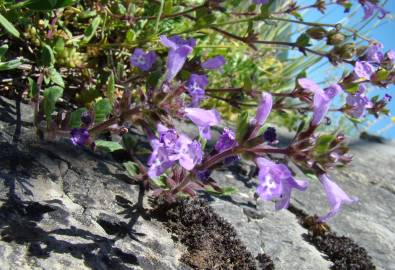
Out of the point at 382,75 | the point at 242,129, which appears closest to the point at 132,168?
the point at 242,129

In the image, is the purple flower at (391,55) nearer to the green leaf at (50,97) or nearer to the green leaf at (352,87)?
the green leaf at (352,87)

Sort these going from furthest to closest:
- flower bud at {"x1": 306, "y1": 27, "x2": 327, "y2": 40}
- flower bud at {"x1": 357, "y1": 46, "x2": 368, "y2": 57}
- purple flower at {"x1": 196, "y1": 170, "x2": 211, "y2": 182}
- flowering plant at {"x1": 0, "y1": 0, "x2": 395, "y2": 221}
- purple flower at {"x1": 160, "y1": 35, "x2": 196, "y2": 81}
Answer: flower bud at {"x1": 306, "y1": 27, "x2": 327, "y2": 40}, flower bud at {"x1": 357, "y1": 46, "x2": 368, "y2": 57}, purple flower at {"x1": 196, "y1": 170, "x2": 211, "y2": 182}, purple flower at {"x1": 160, "y1": 35, "x2": 196, "y2": 81}, flowering plant at {"x1": 0, "y1": 0, "x2": 395, "y2": 221}

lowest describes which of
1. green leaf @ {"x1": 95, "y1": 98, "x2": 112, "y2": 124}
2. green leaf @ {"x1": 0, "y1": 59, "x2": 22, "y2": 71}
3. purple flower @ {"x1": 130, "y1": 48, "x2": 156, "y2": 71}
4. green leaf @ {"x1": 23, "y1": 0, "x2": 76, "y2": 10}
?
green leaf @ {"x1": 95, "y1": 98, "x2": 112, "y2": 124}

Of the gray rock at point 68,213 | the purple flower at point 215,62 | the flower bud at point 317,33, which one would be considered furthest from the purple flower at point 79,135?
the flower bud at point 317,33

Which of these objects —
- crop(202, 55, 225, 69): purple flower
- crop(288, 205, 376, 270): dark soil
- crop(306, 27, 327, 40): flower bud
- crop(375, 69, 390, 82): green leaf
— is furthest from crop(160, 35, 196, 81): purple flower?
crop(306, 27, 327, 40): flower bud

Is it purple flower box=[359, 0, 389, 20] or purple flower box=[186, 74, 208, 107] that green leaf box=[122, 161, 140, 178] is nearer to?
purple flower box=[186, 74, 208, 107]

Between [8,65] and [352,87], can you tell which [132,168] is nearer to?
[8,65]

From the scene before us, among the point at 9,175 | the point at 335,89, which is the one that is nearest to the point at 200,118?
the point at 335,89

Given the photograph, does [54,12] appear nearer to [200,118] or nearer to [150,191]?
[150,191]
